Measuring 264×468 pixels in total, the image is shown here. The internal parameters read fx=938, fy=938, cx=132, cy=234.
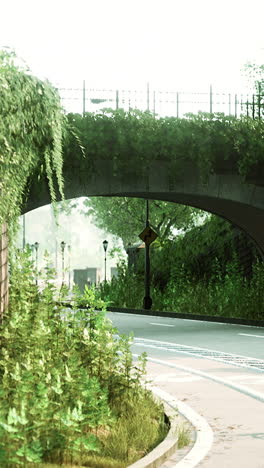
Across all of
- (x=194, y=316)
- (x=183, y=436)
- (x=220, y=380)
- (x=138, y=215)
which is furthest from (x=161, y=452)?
(x=138, y=215)

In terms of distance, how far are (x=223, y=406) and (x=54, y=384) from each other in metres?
4.59

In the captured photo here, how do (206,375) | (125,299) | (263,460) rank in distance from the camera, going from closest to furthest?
(263,460) → (206,375) → (125,299)

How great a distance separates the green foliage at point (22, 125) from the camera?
748 cm

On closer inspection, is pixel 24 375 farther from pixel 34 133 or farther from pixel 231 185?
pixel 231 185

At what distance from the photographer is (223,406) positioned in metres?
12.4

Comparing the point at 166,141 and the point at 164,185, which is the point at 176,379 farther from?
the point at 164,185

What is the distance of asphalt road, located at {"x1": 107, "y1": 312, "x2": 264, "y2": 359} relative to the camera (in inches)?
851

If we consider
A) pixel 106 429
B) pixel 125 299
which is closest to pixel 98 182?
pixel 125 299

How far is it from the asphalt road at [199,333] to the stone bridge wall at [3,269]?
9.85 meters

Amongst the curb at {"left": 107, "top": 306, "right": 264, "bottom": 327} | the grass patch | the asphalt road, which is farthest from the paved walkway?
the curb at {"left": 107, "top": 306, "right": 264, "bottom": 327}

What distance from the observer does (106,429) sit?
29.3 feet

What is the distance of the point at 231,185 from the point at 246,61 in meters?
12.2

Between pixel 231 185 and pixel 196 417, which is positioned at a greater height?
pixel 231 185

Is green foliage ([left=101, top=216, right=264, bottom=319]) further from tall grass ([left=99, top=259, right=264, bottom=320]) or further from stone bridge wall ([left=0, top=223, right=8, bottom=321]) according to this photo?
stone bridge wall ([left=0, top=223, right=8, bottom=321])
